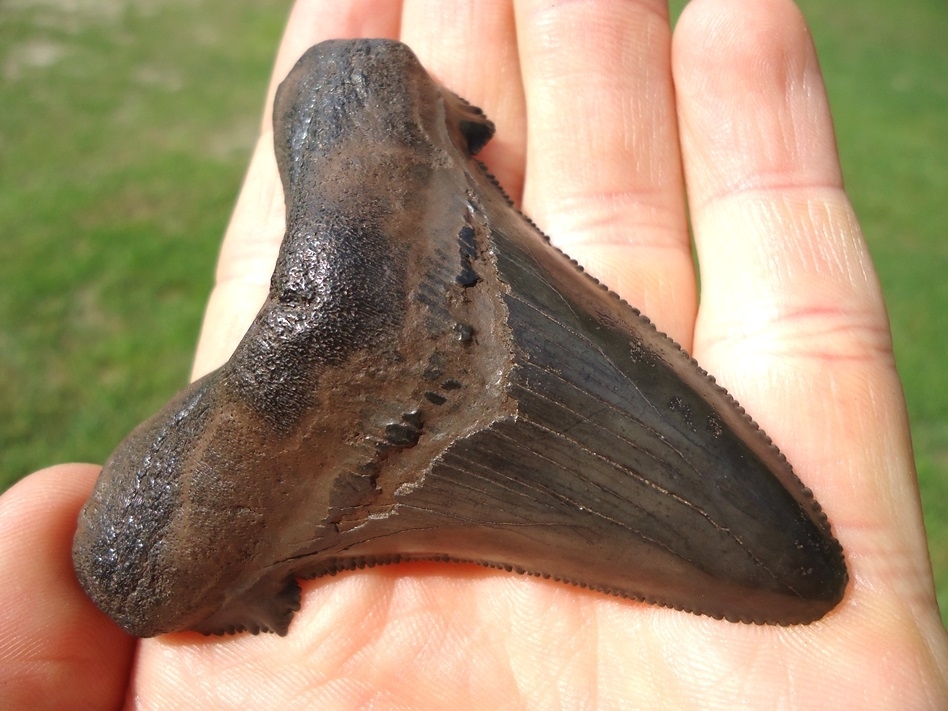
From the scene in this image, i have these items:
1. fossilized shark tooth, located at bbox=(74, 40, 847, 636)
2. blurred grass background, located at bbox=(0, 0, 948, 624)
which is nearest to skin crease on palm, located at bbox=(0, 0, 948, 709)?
fossilized shark tooth, located at bbox=(74, 40, 847, 636)

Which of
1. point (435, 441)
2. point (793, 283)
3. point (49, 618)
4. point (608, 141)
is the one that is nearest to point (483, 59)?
point (608, 141)

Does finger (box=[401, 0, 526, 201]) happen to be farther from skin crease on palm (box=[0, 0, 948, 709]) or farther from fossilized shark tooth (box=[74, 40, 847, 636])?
fossilized shark tooth (box=[74, 40, 847, 636])

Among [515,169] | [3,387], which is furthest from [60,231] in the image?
[515,169]

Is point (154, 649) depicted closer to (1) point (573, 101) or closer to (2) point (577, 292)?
(2) point (577, 292)

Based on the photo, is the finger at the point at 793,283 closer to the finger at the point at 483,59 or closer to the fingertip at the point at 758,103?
the fingertip at the point at 758,103

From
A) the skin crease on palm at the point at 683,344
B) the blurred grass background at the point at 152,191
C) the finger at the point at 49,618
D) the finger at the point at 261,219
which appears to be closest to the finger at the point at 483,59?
the skin crease on palm at the point at 683,344

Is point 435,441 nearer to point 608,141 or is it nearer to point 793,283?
point 793,283
